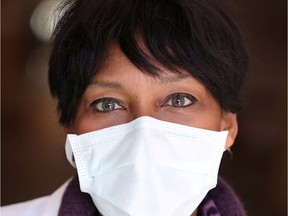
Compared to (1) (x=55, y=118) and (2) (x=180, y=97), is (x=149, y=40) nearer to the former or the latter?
(2) (x=180, y=97)

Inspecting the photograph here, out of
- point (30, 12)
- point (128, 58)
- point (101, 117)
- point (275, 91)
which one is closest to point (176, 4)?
point (128, 58)

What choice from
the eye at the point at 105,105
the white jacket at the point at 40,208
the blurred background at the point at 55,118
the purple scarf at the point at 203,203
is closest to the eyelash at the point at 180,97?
the eye at the point at 105,105

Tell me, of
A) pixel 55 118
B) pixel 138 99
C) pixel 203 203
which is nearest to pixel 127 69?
pixel 138 99

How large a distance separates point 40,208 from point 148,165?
0.48 meters

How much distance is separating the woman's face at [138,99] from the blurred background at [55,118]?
2.04 metres

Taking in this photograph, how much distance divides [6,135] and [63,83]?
3.41 meters

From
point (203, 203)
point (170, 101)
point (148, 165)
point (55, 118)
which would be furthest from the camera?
point (55, 118)

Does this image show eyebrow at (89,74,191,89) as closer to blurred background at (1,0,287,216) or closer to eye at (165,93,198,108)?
eye at (165,93,198,108)

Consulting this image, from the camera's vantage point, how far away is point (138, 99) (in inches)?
43.1

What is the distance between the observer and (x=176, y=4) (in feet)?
3.69

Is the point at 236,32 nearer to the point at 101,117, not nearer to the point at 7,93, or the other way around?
the point at 101,117

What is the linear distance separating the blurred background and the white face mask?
2116 mm

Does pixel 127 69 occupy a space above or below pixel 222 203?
above

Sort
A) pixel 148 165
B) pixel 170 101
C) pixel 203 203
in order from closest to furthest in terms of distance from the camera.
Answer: pixel 148 165, pixel 170 101, pixel 203 203
